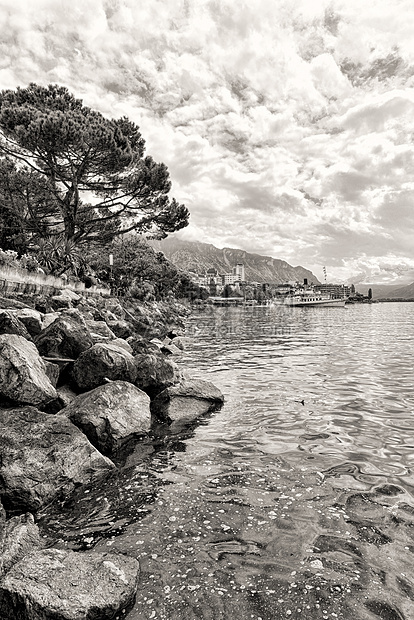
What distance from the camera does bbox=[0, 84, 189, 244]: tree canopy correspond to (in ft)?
93.1

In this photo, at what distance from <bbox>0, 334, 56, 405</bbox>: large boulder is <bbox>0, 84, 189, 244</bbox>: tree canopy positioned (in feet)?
78.9

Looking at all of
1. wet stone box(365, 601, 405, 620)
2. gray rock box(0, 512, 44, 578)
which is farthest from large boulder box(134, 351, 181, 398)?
wet stone box(365, 601, 405, 620)

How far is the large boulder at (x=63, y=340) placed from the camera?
11.9 metres

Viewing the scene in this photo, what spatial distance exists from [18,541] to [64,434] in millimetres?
2495

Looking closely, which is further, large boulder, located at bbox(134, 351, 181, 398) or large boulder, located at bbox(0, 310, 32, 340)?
large boulder, located at bbox(134, 351, 181, 398)

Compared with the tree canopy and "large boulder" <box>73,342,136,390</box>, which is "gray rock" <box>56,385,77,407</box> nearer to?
"large boulder" <box>73,342,136,390</box>

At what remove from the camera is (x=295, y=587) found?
4508 millimetres

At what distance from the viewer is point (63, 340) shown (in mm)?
12164

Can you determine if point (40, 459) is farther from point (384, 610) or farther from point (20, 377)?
point (384, 610)

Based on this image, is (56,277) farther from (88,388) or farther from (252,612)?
(252,612)

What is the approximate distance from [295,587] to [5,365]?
6708 mm

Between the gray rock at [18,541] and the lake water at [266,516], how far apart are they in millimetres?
524

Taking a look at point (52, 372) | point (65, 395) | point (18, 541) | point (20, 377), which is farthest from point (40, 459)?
point (52, 372)

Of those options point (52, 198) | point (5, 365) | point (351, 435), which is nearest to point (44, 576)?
point (5, 365)
